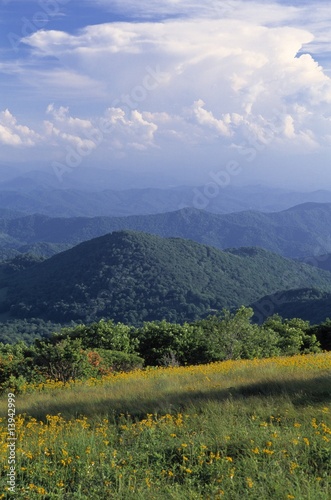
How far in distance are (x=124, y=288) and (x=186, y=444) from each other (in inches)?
6748

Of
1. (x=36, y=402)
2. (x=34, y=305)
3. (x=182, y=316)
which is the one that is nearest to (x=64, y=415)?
(x=36, y=402)

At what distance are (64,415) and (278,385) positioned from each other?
386 centimetres

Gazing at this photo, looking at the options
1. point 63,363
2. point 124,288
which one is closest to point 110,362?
point 63,363

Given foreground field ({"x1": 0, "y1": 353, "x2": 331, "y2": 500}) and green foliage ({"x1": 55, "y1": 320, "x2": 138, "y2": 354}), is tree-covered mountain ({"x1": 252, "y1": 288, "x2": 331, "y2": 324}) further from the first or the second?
foreground field ({"x1": 0, "y1": 353, "x2": 331, "y2": 500})

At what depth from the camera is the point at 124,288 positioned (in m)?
176

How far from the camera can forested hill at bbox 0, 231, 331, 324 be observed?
15912cm

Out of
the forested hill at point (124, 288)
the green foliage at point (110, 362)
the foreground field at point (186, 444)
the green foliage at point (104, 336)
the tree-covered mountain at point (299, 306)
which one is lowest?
the foreground field at point (186, 444)

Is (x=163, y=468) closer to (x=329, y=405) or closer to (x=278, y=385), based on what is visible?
(x=329, y=405)

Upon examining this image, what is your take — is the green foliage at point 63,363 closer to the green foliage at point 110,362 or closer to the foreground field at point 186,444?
the green foliage at point 110,362

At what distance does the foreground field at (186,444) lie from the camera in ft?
16.3

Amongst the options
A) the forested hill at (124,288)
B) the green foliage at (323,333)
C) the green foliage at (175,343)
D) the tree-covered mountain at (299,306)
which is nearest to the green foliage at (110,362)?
the green foliage at (175,343)

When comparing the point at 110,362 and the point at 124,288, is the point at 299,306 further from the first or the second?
the point at 110,362

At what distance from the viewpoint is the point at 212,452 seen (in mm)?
5816

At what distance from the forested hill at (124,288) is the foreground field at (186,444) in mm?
138363
